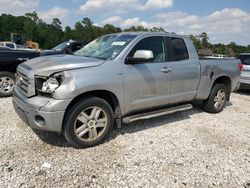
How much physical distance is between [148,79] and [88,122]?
1305 millimetres

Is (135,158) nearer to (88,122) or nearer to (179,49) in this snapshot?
(88,122)

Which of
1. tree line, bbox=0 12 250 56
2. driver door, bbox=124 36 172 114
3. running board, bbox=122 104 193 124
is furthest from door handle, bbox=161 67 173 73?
tree line, bbox=0 12 250 56

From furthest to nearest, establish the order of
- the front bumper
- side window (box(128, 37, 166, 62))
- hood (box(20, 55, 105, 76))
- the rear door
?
the rear door < side window (box(128, 37, 166, 62)) < hood (box(20, 55, 105, 76)) < the front bumper

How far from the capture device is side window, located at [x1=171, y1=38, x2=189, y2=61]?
5.08 metres

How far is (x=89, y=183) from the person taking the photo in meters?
3.13

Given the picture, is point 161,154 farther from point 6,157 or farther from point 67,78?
point 6,157

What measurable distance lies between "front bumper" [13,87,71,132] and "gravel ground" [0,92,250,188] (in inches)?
17.8

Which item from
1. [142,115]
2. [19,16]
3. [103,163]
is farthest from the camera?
[19,16]

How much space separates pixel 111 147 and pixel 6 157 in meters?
1.52

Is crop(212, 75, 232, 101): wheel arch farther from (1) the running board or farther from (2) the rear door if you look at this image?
(1) the running board

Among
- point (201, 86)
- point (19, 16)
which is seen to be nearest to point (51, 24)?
point (19, 16)

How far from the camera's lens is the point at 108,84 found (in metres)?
3.97

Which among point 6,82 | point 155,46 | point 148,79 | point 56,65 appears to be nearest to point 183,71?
point 155,46

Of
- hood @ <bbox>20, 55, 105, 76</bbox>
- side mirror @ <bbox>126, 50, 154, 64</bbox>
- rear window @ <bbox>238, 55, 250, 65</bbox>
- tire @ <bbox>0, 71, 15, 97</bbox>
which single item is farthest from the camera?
rear window @ <bbox>238, 55, 250, 65</bbox>
